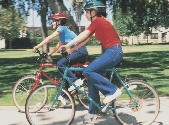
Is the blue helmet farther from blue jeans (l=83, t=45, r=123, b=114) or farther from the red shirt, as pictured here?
blue jeans (l=83, t=45, r=123, b=114)

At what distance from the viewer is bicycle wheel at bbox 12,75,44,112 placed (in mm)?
6199

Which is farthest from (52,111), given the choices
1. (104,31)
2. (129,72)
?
(129,72)

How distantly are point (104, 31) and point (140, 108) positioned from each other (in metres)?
1.33

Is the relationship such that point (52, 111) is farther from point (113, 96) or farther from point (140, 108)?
point (140, 108)

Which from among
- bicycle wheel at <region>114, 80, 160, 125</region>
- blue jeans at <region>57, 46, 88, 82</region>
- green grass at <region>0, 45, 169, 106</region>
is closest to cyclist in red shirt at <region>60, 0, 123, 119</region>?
bicycle wheel at <region>114, 80, 160, 125</region>

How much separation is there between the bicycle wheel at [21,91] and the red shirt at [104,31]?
2.10 metres

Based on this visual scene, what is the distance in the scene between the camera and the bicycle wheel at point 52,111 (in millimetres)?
4788

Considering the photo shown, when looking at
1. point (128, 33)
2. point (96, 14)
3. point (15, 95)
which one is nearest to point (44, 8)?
point (15, 95)

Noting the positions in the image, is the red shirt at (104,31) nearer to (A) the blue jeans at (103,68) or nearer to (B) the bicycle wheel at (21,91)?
(A) the blue jeans at (103,68)

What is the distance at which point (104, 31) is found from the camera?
14.9 feet

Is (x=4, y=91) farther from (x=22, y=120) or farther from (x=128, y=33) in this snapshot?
(x=128, y=33)

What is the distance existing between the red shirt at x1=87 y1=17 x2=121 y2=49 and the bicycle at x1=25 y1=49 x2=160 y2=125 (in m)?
0.46

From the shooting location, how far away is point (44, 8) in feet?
58.9

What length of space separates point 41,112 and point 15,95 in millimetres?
1065
